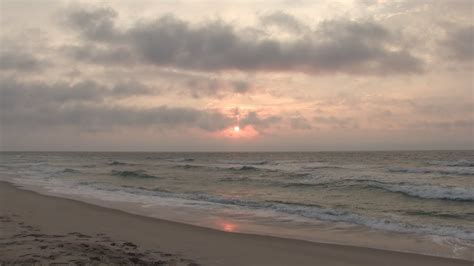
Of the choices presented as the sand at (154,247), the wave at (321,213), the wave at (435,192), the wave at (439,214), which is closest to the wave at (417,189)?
the wave at (435,192)

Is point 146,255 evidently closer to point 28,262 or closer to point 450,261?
point 28,262

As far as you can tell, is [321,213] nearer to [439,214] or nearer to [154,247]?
[439,214]

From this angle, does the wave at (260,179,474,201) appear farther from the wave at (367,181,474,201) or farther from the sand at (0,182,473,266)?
the sand at (0,182,473,266)

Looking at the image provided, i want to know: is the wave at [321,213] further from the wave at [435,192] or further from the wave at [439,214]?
the wave at [435,192]

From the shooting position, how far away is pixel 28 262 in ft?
19.5

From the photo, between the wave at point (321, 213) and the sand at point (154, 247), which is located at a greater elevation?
the sand at point (154, 247)

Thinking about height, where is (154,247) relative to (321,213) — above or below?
above

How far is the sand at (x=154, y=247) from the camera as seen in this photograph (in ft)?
21.8

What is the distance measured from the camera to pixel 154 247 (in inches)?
311

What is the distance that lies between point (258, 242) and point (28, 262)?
4.69 metres

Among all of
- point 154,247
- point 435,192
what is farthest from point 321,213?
point 435,192

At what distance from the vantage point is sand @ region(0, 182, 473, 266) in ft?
21.8

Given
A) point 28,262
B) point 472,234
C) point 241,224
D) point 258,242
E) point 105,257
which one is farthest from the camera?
point 241,224

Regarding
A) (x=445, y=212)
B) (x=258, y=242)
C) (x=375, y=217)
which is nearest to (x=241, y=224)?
(x=258, y=242)
